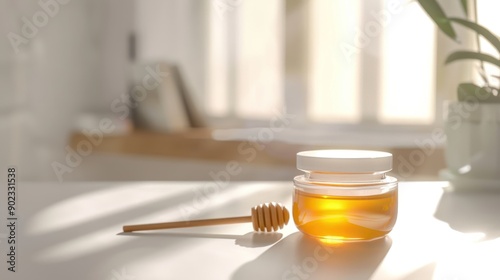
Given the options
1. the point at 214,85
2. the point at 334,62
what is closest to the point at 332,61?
the point at 334,62

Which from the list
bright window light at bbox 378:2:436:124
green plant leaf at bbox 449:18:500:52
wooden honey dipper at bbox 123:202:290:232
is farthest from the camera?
bright window light at bbox 378:2:436:124

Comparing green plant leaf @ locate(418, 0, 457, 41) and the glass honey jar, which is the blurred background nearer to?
green plant leaf @ locate(418, 0, 457, 41)

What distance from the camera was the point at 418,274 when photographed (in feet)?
1.47

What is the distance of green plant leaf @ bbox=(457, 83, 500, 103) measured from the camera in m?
0.81

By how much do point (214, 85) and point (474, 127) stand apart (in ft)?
3.54

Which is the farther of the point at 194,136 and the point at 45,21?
the point at 45,21

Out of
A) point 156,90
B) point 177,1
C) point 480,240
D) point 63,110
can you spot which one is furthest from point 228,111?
point 480,240

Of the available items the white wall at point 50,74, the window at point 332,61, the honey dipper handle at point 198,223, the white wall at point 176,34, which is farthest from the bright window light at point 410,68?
the honey dipper handle at point 198,223

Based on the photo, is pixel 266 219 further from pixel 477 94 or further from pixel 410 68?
pixel 410 68

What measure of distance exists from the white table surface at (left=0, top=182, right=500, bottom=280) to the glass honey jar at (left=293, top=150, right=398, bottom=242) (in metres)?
0.02

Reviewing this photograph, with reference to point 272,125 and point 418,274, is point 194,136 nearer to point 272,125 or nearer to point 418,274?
point 272,125

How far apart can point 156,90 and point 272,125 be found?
0.37 meters

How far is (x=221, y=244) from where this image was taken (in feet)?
1.76

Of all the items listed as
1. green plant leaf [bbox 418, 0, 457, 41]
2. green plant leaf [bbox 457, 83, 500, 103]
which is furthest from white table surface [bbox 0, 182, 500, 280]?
green plant leaf [bbox 418, 0, 457, 41]
